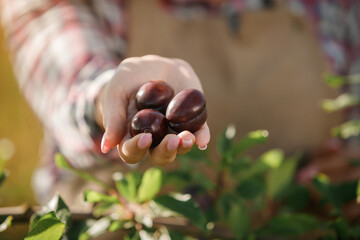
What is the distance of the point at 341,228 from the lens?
41 centimetres

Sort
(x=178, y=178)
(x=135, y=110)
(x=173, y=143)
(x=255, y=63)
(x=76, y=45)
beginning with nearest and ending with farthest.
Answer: (x=173, y=143), (x=135, y=110), (x=178, y=178), (x=76, y=45), (x=255, y=63)

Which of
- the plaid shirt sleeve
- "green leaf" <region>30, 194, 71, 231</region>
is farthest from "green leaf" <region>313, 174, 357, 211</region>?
the plaid shirt sleeve

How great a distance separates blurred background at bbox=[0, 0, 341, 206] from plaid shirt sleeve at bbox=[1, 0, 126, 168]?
9cm

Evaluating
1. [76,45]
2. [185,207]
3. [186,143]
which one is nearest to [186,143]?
[186,143]

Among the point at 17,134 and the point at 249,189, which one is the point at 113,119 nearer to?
the point at 249,189

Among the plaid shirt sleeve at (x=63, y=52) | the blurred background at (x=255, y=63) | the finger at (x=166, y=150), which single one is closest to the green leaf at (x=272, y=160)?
the finger at (x=166, y=150)

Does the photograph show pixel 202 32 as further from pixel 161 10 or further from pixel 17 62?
pixel 17 62

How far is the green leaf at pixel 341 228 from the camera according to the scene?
1.34 feet

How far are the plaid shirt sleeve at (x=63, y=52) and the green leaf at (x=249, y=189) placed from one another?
1.03 feet

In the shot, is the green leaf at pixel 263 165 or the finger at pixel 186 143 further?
the green leaf at pixel 263 165

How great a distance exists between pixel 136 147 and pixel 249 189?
0.22 metres

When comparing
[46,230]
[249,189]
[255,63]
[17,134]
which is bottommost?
[17,134]

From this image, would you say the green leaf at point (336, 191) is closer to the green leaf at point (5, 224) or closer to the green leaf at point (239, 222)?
the green leaf at point (239, 222)

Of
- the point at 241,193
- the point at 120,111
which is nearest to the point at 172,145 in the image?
the point at 120,111
